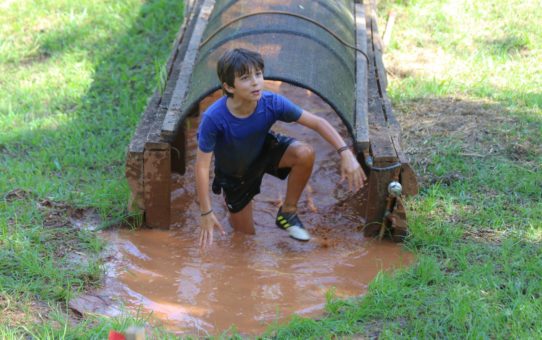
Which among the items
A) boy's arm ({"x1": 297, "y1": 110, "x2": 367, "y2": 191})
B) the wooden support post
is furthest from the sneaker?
the wooden support post

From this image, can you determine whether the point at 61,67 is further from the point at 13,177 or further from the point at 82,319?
the point at 82,319

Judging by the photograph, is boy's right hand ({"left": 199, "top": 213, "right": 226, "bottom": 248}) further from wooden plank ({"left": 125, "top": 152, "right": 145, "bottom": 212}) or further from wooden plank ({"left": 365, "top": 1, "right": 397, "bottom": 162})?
wooden plank ({"left": 365, "top": 1, "right": 397, "bottom": 162})

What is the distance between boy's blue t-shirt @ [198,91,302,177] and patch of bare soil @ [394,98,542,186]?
1341mm

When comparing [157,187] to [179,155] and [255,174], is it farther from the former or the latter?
[179,155]

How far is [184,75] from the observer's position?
5.27 metres

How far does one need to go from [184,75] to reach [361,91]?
1.25m

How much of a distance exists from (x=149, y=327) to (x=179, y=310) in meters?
0.28

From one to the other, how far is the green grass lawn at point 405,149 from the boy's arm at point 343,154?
1.89 ft

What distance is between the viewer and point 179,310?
3.90m

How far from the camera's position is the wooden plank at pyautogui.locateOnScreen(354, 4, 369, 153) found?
448 cm

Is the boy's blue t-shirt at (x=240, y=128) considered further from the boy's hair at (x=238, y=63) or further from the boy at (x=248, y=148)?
the boy's hair at (x=238, y=63)

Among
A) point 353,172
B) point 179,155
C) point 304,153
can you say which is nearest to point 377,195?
point 353,172

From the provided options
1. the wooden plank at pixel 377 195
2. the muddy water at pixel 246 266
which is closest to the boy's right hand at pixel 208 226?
the muddy water at pixel 246 266

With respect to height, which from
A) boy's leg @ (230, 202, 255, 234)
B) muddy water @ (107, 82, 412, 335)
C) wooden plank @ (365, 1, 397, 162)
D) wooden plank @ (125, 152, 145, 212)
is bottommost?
muddy water @ (107, 82, 412, 335)
